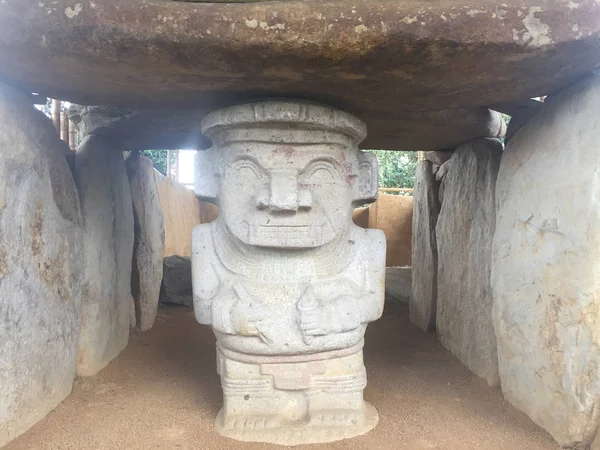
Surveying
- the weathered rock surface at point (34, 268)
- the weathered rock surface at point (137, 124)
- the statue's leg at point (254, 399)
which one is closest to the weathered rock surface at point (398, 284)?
the weathered rock surface at point (137, 124)

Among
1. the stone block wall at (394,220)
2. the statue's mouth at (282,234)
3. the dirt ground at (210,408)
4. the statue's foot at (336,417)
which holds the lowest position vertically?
the dirt ground at (210,408)

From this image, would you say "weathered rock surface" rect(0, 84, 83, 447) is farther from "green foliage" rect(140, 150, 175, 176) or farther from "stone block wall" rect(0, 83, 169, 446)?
"green foliage" rect(140, 150, 175, 176)

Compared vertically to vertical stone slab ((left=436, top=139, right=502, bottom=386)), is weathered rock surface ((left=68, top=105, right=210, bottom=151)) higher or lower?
higher

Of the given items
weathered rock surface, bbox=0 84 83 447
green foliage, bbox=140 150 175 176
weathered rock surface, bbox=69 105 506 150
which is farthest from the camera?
green foliage, bbox=140 150 175 176

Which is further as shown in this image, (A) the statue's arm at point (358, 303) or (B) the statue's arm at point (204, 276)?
(B) the statue's arm at point (204, 276)

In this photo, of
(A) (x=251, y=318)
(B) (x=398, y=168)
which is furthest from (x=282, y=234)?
(B) (x=398, y=168)

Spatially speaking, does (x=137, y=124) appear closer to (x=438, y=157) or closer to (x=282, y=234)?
(x=282, y=234)

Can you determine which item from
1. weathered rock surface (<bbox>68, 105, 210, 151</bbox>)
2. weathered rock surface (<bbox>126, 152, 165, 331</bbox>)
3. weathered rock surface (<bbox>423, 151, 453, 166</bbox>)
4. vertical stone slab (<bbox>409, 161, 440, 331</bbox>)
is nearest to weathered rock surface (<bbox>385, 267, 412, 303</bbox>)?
vertical stone slab (<bbox>409, 161, 440, 331</bbox>)

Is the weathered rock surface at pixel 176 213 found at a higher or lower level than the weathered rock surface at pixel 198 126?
lower

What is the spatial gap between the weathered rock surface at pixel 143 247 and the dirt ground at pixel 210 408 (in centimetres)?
51

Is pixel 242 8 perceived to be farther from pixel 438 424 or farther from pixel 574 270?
pixel 438 424

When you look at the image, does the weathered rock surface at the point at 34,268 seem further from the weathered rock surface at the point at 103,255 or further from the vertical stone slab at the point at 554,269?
the vertical stone slab at the point at 554,269

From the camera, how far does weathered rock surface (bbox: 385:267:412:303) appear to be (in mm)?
5699

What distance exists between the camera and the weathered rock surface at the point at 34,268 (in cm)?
245
